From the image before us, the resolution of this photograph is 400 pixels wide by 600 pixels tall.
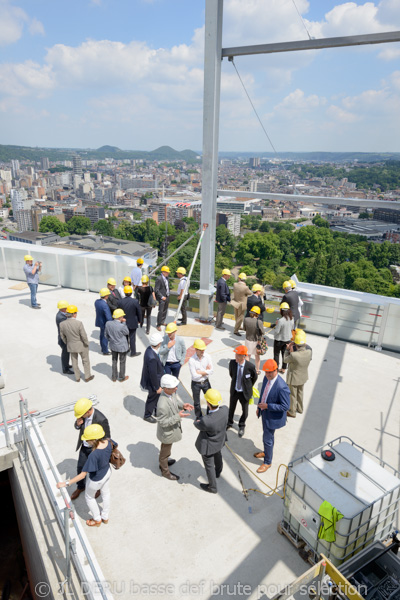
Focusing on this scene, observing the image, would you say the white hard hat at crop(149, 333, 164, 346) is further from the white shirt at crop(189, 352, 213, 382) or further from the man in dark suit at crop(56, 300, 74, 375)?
the man in dark suit at crop(56, 300, 74, 375)

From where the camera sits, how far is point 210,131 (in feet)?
30.2

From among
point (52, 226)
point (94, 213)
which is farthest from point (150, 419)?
point (94, 213)

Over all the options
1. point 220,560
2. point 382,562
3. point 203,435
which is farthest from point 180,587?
point 382,562

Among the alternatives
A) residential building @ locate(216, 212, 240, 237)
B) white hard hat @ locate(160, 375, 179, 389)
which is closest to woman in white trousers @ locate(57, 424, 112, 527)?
white hard hat @ locate(160, 375, 179, 389)

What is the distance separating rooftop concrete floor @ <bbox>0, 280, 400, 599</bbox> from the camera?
4219 millimetres

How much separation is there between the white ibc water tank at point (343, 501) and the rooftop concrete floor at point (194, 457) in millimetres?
501

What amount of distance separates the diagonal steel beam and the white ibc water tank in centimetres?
775

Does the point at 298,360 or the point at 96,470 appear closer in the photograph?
the point at 96,470

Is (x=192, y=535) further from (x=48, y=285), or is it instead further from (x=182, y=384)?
(x=48, y=285)

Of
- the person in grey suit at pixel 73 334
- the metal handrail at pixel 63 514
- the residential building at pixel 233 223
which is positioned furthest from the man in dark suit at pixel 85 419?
the residential building at pixel 233 223

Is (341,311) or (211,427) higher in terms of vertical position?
(211,427)

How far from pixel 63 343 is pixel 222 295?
428 centimetres

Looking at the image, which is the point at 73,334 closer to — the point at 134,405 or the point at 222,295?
the point at 134,405

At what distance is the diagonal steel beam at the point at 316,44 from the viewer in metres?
7.43
